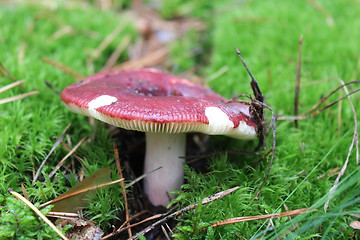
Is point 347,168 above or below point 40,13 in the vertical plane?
below

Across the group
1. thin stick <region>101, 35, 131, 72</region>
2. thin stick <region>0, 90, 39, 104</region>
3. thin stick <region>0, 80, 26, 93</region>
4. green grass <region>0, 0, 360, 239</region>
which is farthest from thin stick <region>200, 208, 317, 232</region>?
thin stick <region>101, 35, 131, 72</region>

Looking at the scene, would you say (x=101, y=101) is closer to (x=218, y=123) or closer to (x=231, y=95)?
(x=218, y=123)

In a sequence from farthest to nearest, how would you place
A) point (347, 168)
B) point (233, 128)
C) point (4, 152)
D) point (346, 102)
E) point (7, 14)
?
point (7, 14) → point (346, 102) → point (347, 168) → point (4, 152) → point (233, 128)

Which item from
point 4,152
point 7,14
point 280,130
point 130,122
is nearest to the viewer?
point 130,122

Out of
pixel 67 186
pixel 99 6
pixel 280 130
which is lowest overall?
pixel 67 186

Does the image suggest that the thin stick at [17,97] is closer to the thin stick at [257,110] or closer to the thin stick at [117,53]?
the thin stick at [117,53]

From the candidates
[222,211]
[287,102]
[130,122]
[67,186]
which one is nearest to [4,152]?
[67,186]


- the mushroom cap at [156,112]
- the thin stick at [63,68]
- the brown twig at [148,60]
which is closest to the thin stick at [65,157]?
the mushroom cap at [156,112]

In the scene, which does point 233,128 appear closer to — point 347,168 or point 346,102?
point 347,168
